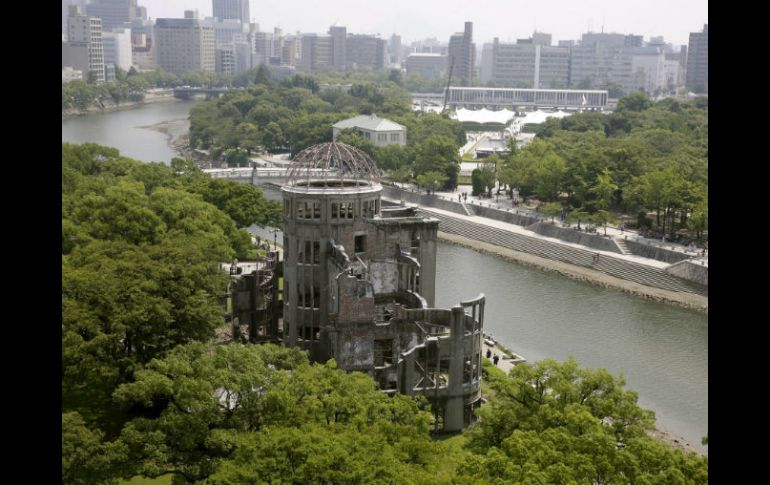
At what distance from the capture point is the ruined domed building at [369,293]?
31828 millimetres

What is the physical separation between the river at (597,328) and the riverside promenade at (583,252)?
1.57m

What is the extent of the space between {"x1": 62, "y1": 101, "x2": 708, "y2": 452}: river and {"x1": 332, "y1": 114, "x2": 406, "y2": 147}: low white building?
37887mm

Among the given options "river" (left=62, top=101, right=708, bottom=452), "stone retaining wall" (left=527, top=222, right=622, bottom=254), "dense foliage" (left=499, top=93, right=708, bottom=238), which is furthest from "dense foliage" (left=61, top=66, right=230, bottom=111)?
"stone retaining wall" (left=527, top=222, right=622, bottom=254)

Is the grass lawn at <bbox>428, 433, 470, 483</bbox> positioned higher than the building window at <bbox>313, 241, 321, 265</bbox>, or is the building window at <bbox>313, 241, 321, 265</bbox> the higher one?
the building window at <bbox>313, 241, 321, 265</bbox>

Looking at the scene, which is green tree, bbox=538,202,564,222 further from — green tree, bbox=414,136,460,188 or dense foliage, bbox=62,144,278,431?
dense foliage, bbox=62,144,278,431

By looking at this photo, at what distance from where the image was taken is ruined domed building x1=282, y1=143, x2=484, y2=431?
31828 mm

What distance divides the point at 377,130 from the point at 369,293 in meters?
76.4

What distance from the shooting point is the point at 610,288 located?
194ft

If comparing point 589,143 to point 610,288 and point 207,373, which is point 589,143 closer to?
point 610,288

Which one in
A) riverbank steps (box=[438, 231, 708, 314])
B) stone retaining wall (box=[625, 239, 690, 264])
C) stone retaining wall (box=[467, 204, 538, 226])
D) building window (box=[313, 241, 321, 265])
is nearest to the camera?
building window (box=[313, 241, 321, 265])

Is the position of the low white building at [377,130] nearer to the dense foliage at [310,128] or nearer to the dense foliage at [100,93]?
the dense foliage at [310,128]

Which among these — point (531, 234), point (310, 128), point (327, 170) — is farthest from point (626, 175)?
point (310, 128)
